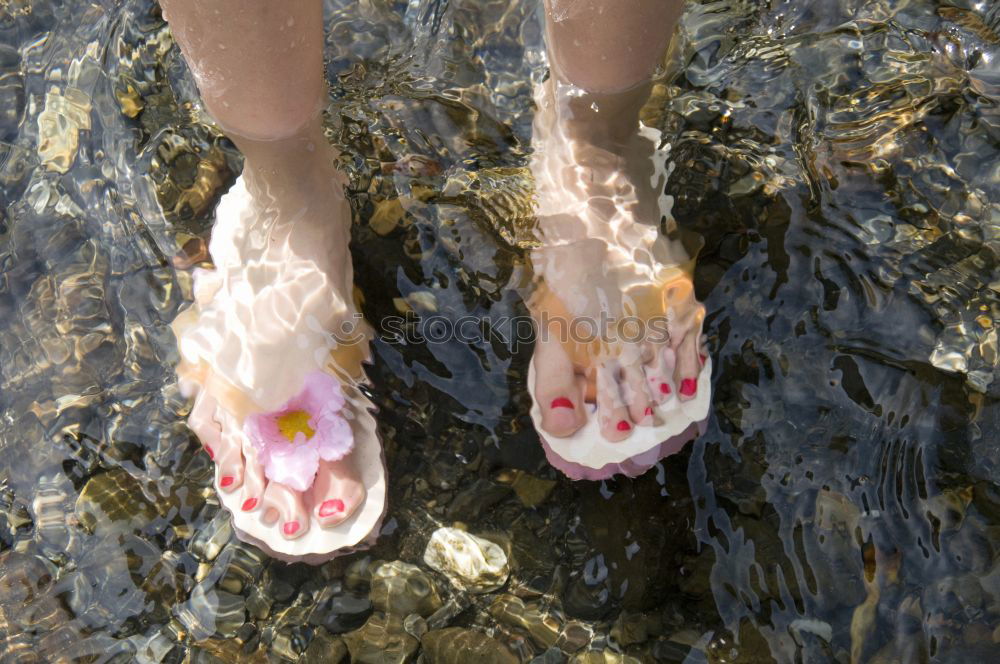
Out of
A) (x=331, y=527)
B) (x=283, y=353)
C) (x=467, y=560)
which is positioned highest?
(x=283, y=353)

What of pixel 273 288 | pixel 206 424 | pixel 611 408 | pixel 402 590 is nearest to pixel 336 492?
pixel 402 590

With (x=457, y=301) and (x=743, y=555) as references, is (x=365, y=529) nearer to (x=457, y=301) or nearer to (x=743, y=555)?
(x=457, y=301)

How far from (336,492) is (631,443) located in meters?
0.68

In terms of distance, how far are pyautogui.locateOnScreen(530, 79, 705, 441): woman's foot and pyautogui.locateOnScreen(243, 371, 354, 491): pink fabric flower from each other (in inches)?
18.7

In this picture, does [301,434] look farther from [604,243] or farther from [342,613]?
[604,243]

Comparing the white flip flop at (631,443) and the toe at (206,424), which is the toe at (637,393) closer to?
the white flip flop at (631,443)

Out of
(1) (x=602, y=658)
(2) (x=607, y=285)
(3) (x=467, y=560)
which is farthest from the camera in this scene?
(2) (x=607, y=285)

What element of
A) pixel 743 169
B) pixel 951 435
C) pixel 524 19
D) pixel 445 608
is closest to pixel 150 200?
pixel 524 19

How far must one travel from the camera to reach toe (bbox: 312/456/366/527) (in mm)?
1957

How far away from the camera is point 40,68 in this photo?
8.40ft

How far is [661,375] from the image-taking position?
6.75 feet

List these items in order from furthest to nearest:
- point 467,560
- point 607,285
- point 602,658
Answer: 1. point 607,285
2. point 467,560
3. point 602,658

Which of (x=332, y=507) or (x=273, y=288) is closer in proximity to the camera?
(x=332, y=507)

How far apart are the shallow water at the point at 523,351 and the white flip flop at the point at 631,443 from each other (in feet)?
0.16
